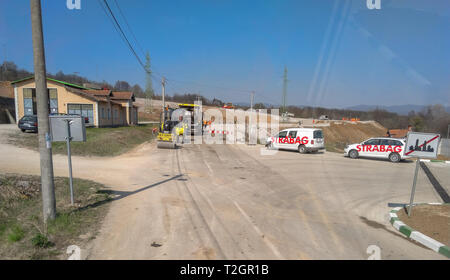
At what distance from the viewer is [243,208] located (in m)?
6.79

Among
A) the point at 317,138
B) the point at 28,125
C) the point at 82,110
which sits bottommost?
the point at 317,138

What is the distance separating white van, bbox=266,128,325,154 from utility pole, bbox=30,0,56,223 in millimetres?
15833

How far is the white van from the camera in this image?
58.3 ft

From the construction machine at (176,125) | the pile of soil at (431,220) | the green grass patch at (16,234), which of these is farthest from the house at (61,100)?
the pile of soil at (431,220)

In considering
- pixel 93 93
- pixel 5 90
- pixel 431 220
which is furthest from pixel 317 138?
pixel 5 90

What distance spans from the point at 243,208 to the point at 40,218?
478cm

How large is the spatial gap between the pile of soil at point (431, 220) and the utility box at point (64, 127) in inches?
331

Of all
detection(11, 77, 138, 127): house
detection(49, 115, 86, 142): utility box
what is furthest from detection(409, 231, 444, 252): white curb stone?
detection(11, 77, 138, 127): house

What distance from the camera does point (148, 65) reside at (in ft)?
175

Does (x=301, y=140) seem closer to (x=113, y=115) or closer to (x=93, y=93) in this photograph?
(x=113, y=115)

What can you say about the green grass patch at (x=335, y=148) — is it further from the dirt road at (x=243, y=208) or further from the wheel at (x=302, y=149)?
the dirt road at (x=243, y=208)

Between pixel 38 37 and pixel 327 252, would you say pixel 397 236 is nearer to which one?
pixel 327 252

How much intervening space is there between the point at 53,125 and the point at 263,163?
1039 cm
